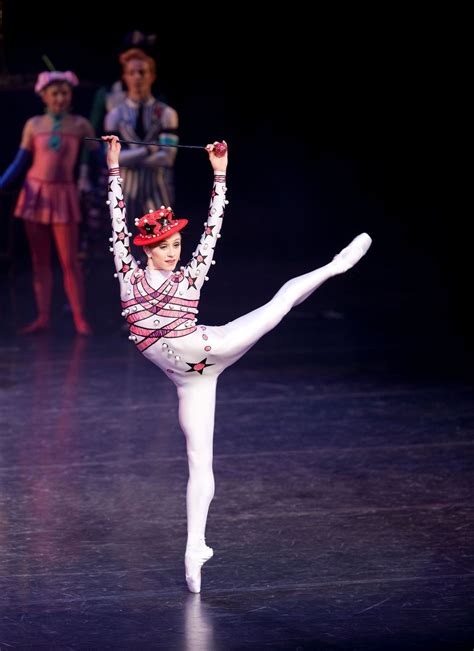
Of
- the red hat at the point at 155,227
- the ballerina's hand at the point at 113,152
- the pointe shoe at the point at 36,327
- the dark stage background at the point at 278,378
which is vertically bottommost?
the pointe shoe at the point at 36,327

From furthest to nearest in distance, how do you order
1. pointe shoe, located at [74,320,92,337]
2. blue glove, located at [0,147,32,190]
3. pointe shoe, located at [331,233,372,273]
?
pointe shoe, located at [74,320,92,337] → blue glove, located at [0,147,32,190] → pointe shoe, located at [331,233,372,273]

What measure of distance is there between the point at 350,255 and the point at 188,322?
59cm

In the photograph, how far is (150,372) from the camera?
6.73 meters

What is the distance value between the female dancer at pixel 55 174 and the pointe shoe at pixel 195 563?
13.1 feet

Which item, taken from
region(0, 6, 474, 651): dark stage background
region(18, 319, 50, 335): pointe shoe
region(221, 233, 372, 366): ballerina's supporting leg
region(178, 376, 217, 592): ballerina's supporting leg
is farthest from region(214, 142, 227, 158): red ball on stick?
region(18, 319, 50, 335): pointe shoe

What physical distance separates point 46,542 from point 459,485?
1561 mm

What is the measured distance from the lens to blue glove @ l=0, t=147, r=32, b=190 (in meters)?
7.44

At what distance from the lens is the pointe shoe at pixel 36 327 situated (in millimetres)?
7711

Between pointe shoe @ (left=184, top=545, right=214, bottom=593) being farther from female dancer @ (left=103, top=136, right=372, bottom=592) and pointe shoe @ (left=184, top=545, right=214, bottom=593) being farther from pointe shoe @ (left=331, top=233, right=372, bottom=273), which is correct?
pointe shoe @ (left=331, top=233, right=372, bottom=273)

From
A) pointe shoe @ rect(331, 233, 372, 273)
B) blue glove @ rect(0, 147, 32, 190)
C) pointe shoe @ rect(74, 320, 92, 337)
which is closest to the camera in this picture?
pointe shoe @ rect(331, 233, 372, 273)

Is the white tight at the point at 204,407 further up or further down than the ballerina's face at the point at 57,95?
further down

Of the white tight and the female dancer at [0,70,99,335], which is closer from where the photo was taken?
the white tight

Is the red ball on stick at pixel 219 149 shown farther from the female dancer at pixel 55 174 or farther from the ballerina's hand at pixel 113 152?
the female dancer at pixel 55 174

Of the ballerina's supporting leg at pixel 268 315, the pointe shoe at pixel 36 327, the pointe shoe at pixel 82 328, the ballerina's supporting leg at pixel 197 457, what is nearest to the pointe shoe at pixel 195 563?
the ballerina's supporting leg at pixel 197 457
